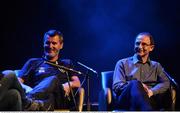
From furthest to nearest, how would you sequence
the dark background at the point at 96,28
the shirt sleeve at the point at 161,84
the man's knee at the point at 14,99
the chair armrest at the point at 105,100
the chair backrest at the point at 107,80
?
the dark background at the point at 96,28 < the chair backrest at the point at 107,80 < the shirt sleeve at the point at 161,84 < the chair armrest at the point at 105,100 < the man's knee at the point at 14,99

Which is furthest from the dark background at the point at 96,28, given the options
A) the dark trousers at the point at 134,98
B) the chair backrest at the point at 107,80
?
the dark trousers at the point at 134,98

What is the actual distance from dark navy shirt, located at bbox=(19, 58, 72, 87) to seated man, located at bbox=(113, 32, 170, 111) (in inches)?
26.1

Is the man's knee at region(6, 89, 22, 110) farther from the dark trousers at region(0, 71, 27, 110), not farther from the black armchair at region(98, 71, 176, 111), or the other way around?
the black armchair at region(98, 71, 176, 111)

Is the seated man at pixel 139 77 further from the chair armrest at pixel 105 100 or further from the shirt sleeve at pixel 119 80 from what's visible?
the chair armrest at pixel 105 100

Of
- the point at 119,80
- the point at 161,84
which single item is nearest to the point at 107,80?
the point at 119,80

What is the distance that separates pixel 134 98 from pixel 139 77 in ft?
2.33

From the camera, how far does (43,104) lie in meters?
4.27

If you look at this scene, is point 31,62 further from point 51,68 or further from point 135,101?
point 135,101

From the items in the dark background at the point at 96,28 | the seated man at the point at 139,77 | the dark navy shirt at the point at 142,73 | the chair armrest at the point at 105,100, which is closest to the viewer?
the seated man at the point at 139,77

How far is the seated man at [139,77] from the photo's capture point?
4441mm

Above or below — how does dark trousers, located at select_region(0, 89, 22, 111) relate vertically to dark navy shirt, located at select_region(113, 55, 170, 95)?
below

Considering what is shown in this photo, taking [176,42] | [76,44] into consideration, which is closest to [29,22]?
[76,44]

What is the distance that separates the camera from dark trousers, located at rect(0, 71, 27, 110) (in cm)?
399

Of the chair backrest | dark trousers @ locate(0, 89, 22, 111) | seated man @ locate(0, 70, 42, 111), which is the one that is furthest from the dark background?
dark trousers @ locate(0, 89, 22, 111)
